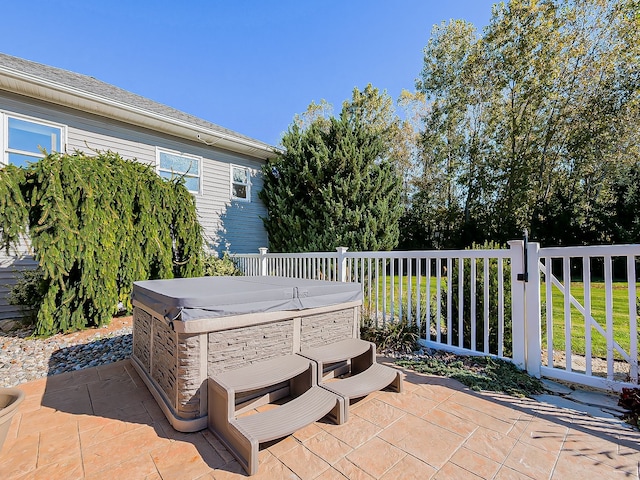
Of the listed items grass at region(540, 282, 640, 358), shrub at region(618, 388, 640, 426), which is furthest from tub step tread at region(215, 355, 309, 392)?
grass at region(540, 282, 640, 358)

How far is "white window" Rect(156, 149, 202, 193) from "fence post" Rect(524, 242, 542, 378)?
7.27m

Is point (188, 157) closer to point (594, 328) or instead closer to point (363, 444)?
point (363, 444)

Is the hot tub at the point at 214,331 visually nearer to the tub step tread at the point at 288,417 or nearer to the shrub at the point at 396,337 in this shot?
the tub step tread at the point at 288,417

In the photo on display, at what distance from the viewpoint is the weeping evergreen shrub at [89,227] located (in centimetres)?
439

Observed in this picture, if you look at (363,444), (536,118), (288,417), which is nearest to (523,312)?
(363,444)

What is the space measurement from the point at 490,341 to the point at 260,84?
1277cm

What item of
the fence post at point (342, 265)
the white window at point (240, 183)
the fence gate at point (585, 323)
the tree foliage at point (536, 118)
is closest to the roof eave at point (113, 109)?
the white window at point (240, 183)

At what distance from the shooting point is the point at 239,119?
1655 centimetres

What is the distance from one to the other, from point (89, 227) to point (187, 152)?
3.97 m

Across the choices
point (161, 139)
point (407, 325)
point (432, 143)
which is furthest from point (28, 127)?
point (432, 143)

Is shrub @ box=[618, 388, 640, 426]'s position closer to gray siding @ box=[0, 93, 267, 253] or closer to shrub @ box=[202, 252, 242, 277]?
shrub @ box=[202, 252, 242, 277]

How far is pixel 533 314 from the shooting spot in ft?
10.1

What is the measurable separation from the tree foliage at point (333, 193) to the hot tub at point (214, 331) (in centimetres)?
518

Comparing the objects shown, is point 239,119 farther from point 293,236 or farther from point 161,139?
point 293,236
